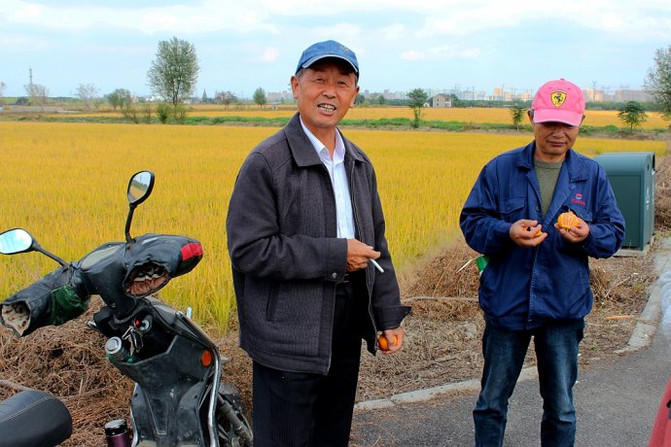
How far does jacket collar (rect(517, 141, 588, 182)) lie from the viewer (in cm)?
263

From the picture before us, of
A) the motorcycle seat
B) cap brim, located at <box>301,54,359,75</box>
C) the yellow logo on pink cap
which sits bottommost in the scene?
the motorcycle seat

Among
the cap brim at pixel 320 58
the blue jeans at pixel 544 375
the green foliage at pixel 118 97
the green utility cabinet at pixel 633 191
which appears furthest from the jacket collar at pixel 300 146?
the green foliage at pixel 118 97

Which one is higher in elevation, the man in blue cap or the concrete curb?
the man in blue cap

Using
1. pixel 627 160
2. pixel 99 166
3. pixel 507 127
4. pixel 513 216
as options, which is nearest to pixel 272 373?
pixel 513 216

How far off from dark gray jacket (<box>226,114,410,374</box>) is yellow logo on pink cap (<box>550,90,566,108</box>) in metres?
1.05

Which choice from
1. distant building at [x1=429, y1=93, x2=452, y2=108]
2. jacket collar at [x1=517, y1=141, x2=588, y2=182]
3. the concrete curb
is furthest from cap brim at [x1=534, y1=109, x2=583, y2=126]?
distant building at [x1=429, y1=93, x2=452, y2=108]

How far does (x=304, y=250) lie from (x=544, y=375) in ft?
4.34

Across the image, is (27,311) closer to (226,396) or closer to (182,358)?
(182,358)

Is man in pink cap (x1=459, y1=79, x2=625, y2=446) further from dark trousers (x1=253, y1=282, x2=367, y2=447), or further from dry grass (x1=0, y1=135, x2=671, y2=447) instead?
dry grass (x1=0, y1=135, x2=671, y2=447)

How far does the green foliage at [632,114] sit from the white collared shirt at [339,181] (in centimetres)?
3712

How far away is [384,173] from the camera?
39.3 feet

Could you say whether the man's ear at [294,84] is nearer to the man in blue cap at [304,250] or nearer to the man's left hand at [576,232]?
the man in blue cap at [304,250]

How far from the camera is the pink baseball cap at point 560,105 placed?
2535 millimetres

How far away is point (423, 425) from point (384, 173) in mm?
8837
